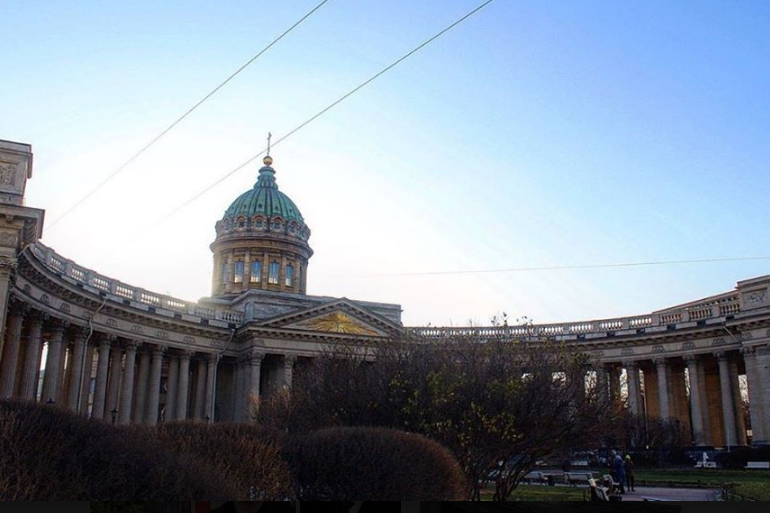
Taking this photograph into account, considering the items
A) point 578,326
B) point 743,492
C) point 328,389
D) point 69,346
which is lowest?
point 743,492

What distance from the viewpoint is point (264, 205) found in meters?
79.8

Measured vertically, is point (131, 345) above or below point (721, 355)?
below

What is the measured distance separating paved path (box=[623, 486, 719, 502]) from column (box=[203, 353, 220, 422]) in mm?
33795

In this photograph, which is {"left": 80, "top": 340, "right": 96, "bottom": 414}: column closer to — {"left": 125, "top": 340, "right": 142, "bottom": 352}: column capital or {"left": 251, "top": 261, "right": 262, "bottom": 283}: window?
{"left": 125, "top": 340, "right": 142, "bottom": 352}: column capital

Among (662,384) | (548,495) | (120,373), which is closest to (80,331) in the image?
(120,373)

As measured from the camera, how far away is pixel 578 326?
64.7m

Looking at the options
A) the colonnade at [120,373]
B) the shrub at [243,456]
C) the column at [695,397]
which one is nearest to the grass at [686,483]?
the shrub at [243,456]

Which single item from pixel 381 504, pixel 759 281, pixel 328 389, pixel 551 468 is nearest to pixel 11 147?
pixel 328 389

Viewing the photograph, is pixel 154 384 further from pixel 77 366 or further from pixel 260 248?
pixel 260 248

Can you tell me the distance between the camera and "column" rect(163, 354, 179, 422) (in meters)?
55.8

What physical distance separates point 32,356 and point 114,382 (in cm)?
1251

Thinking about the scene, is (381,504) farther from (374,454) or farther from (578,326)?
(578,326)

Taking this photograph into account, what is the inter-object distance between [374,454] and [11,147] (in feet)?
73.9

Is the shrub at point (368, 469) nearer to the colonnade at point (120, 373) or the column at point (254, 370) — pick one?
the colonnade at point (120, 373)
